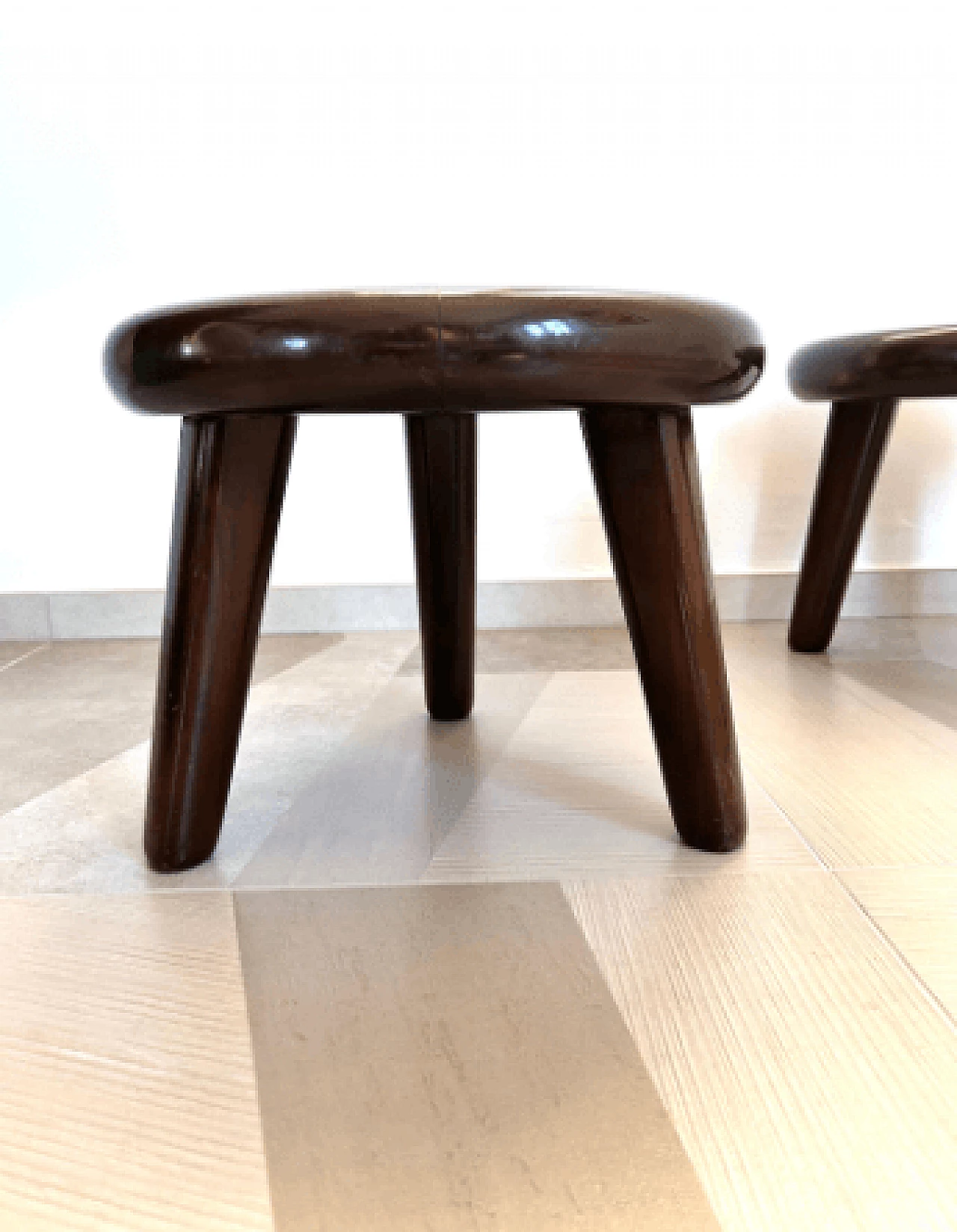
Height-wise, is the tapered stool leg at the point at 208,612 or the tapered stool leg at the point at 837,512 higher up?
the tapered stool leg at the point at 208,612

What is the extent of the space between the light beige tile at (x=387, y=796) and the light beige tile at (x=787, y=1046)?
13 cm

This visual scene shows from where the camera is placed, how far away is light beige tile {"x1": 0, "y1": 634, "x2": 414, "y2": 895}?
68 centimetres

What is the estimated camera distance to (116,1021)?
1.66ft

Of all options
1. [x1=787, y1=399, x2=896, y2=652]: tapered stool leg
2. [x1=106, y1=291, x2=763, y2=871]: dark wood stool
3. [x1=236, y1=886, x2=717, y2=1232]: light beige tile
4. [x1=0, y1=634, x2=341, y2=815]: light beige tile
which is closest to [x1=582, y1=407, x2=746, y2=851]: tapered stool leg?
[x1=106, y1=291, x2=763, y2=871]: dark wood stool

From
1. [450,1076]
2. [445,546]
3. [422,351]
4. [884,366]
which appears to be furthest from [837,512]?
[450,1076]

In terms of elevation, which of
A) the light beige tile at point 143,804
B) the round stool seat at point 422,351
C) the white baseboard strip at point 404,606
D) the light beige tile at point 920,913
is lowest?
the white baseboard strip at point 404,606

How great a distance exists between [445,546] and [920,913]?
48 centimetres

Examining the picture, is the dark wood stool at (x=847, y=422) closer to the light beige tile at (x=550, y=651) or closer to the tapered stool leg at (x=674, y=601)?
the light beige tile at (x=550, y=651)

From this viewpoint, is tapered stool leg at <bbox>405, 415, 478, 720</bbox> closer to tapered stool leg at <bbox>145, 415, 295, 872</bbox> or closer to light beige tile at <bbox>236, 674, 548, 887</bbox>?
light beige tile at <bbox>236, 674, 548, 887</bbox>

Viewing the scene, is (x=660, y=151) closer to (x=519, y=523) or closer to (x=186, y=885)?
(x=519, y=523)

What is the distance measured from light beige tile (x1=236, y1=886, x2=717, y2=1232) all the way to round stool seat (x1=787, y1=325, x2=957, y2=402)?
0.67 metres

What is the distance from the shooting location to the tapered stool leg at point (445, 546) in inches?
36.3

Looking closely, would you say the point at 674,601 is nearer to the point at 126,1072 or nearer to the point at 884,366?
the point at 126,1072

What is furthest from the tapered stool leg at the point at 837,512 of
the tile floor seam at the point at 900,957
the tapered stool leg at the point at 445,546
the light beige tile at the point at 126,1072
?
the light beige tile at the point at 126,1072
